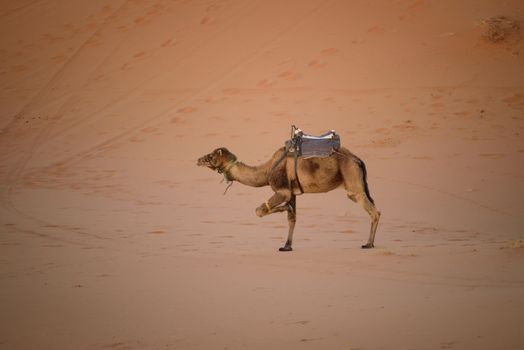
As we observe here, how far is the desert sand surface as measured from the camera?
7.79 meters

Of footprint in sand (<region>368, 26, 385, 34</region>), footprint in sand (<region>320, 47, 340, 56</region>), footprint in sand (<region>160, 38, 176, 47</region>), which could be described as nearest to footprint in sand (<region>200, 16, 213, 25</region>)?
footprint in sand (<region>160, 38, 176, 47</region>)

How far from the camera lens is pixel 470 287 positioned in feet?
27.9

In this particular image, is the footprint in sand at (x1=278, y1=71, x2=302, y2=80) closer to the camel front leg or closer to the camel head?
the camel head

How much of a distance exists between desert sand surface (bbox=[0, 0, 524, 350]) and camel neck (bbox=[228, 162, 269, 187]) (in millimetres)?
1004

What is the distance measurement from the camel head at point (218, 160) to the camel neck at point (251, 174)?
0.38ft

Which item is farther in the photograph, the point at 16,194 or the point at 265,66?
the point at 265,66

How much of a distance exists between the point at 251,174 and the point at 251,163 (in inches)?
283

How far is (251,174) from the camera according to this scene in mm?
11734

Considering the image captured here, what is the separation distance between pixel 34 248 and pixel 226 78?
1279 centimetres

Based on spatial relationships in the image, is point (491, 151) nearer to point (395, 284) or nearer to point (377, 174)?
point (377, 174)

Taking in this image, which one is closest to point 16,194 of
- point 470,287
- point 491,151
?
point 491,151

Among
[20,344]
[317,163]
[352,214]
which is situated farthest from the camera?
[352,214]

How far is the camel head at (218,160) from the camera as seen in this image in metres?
11.6

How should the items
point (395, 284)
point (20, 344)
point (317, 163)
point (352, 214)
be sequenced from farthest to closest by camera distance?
point (352, 214), point (317, 163), point (395, 284), point (20, 344)
